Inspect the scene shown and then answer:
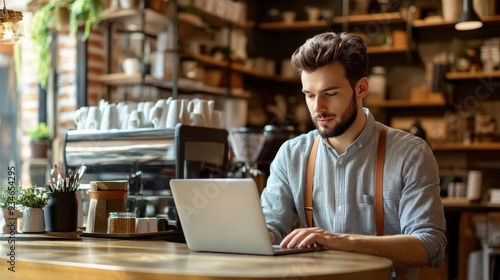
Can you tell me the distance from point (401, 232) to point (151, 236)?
91 centimetres

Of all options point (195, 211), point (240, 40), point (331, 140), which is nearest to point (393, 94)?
point (240, 40)

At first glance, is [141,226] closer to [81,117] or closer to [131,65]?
[81,117]

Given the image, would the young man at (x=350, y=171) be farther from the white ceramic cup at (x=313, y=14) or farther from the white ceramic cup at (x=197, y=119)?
the white ceramic cup at (x=313, y=14)

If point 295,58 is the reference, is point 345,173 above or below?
below

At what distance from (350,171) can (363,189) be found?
0.07m

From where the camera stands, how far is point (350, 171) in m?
2.49

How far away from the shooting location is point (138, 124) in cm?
334

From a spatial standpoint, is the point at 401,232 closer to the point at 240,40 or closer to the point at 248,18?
the point at 240,40

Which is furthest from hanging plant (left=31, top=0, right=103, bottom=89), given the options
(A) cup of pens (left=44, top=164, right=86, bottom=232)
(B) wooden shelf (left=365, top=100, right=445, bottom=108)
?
(B) wooden shelf (left=365, top=100, right=445, bottom=108)

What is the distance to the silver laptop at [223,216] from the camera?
1952 millimetres

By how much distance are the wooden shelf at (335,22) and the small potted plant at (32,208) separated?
191 inches

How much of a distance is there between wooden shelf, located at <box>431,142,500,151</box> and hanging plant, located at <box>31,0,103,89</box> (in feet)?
11.0

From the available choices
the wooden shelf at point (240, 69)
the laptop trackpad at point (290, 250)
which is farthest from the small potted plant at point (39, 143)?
the laptop trackpad at point (290, 250)

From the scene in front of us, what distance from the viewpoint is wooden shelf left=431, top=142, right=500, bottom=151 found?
6406 mm
